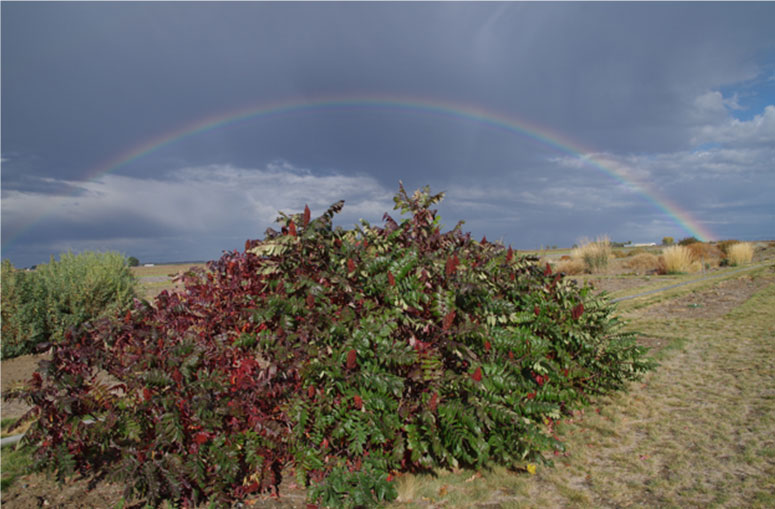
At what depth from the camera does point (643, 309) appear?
11.3m

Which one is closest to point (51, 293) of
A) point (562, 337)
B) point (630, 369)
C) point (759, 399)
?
point (562, 337)

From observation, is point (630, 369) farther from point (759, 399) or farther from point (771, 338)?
point (771, 338)

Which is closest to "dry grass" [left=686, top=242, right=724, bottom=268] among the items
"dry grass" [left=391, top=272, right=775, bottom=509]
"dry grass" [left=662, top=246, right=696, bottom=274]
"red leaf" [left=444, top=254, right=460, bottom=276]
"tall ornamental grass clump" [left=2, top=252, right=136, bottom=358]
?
"dry grass" [left=662, top=246, right=696, bottom=274]

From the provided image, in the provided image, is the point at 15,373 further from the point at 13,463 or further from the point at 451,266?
the point at 451,266

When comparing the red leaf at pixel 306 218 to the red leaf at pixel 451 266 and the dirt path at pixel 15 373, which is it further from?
the dirt path at pixel 15 373

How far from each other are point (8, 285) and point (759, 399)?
12331 mm

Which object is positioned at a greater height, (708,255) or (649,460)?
(708,255)

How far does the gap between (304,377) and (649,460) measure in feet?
10.0

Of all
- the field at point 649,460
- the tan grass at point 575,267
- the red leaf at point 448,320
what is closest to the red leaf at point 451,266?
the red leaf at point 448,320

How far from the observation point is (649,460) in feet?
12.7

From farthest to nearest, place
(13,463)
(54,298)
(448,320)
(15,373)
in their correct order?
(54,298), (15,373), (13,463), (448,320)

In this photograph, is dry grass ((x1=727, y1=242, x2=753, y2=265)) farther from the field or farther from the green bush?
the green bush

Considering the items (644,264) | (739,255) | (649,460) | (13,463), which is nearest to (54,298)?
(13,463)

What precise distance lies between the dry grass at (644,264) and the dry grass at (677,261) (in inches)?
46.0
